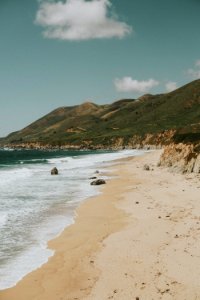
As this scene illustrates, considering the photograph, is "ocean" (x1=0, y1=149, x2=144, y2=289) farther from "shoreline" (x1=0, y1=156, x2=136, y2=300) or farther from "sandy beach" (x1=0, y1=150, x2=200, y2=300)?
"sandy beach" (x1=0, y1=150, x2=200, y2=300)

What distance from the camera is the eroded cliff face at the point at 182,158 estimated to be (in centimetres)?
4588

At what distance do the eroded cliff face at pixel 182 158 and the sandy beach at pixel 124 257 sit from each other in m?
18.3

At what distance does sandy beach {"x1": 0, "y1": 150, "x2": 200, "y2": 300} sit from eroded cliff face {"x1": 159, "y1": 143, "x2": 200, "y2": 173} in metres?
18.3

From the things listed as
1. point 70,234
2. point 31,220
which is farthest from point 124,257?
point 31,220

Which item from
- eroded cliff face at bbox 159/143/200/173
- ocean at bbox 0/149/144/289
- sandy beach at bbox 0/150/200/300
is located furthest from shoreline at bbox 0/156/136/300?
eroded cliff face at bbox 159/143/200/173

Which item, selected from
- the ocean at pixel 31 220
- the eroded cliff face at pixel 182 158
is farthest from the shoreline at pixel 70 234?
the eroded cliff face at pixel 182 158

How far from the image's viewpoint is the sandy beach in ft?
41.7

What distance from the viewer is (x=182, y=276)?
1343 centimetres

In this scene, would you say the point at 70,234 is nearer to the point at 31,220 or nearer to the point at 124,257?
the point at 31,220

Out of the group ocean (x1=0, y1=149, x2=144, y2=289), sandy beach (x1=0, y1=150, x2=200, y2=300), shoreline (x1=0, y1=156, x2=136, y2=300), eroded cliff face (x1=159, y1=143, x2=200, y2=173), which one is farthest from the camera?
eroded cliff face (x1=159, y1=143, x2=200, y2=173)

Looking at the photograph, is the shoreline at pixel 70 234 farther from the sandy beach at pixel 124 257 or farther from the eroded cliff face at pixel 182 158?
the eroded cliff face at pixel 182 158

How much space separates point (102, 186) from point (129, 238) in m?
22.1

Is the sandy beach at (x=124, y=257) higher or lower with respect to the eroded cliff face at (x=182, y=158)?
lower

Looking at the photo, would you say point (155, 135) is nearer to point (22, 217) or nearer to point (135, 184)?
point (135, 184)
